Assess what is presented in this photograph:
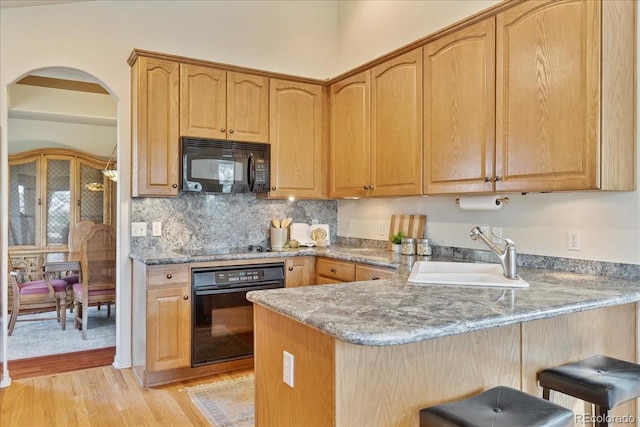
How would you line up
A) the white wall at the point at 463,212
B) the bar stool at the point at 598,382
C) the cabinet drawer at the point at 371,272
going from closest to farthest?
the bar stool at the point at 598,382
the white wall at the point at 463,212
the cabinet drawer at the point at 371,272

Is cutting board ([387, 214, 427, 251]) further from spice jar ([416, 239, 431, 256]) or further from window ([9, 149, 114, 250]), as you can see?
window ([9, 149, 114, 250])

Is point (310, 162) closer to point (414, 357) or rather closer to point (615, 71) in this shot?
point (615, 71)

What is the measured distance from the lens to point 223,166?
359 cm

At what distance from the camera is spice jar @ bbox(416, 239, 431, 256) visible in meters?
3.26

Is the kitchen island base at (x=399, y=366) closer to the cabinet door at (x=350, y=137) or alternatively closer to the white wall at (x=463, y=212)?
the white wall at (x=463, y=212)

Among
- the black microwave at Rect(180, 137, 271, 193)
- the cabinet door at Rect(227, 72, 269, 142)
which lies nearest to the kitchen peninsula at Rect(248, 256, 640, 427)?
the black microwave at Rect(180, 137, 271, 193)

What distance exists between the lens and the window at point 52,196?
584 cm

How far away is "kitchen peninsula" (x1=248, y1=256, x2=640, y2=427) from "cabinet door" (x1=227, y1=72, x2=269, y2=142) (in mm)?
2127

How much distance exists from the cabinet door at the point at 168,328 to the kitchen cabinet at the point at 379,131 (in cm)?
158

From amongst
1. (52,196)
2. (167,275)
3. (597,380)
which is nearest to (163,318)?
(167,275)

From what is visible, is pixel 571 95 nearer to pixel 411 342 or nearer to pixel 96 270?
pixel 411 342

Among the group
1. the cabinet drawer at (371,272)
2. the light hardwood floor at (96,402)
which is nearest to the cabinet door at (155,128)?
the light hardwood floor at (96,402)

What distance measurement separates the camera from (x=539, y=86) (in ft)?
7.52

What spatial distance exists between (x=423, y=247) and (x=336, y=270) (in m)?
0.67
